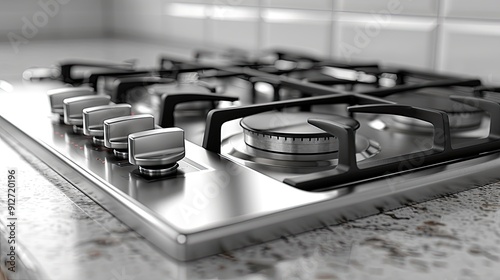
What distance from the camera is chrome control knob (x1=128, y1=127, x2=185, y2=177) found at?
0.50m

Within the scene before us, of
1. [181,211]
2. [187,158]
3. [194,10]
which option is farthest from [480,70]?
[194,10]

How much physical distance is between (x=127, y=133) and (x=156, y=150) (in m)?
0.07

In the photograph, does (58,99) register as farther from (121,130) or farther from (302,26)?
(302,26)

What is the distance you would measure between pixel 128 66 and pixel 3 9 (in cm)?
120

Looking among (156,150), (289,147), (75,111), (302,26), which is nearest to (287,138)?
(289,147)

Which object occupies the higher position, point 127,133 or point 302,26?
point 302,26

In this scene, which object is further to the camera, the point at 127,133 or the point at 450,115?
the point at 450,115

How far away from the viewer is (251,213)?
1.44ft

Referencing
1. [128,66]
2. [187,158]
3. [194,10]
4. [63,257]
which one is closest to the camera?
[63,257]

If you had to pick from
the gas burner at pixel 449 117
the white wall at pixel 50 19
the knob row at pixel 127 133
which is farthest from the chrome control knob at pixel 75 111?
the white wall at pixel 50 19

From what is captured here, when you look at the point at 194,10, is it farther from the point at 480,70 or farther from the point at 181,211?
the point at 181,211

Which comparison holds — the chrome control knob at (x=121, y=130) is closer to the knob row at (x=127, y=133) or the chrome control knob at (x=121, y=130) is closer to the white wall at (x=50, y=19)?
the knob row at (x=127, y=133)

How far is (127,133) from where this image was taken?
567 mm

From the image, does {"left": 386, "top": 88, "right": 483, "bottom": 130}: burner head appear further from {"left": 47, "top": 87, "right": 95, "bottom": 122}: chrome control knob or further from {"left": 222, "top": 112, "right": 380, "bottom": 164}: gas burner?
{"left": 47, "top": 87, "right": 95, "bottom": 122}: chrome control knob
